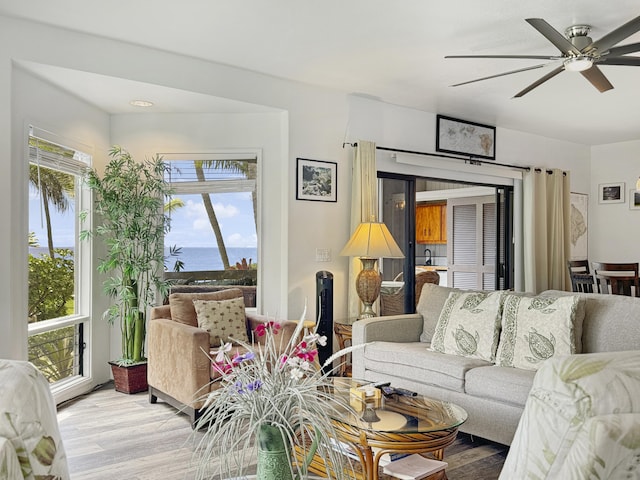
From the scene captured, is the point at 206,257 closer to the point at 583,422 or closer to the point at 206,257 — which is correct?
the point at 206,257

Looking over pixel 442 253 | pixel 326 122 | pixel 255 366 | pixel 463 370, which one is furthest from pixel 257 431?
pixel 442 253

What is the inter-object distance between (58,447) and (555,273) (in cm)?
667

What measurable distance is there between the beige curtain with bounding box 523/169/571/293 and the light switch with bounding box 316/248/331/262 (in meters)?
2.97

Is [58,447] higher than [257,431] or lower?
lower

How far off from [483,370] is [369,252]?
1713 millimetres

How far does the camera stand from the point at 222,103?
4.84 meters

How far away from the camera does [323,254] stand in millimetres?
5340

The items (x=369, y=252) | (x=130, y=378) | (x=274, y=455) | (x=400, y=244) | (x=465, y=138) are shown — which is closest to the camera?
(x=274, y=455)

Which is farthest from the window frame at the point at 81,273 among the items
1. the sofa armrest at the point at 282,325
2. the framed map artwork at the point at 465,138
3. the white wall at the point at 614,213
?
the white wall at the point at 614,213

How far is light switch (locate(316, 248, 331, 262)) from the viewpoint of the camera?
5305 mm

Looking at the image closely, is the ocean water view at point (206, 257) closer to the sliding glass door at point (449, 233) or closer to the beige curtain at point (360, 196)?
the beige curtain at point (360, 196)

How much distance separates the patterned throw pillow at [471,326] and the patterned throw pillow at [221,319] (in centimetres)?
147

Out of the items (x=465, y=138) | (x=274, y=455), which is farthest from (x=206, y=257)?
(x=274, y=455)

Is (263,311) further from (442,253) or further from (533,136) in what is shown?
(442,253)
